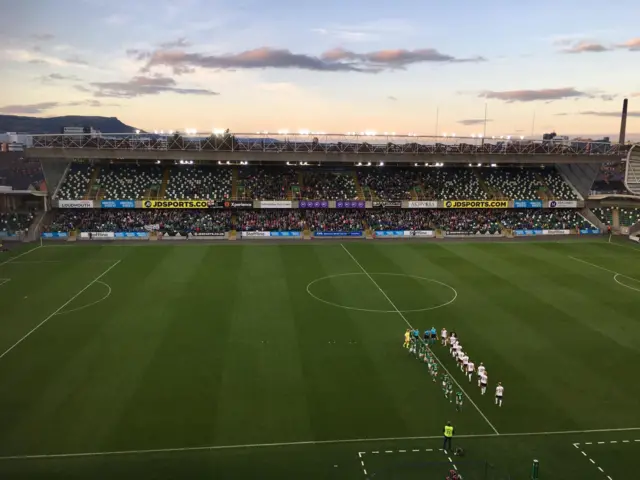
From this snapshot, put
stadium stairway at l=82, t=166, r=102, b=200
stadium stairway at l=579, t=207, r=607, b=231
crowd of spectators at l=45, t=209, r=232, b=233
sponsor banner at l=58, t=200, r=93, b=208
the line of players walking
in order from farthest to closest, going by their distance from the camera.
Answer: stadium stairway at l=579, t=207, r=607, b=231, stadium stairway at l=82, t=166, r=102, b=200, sponsor banner at l=58, t=200, r=93, b=208, crowd of spectators at l=45, t=209, r=232, b=233, the line of players walking

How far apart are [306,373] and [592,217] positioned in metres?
55.0

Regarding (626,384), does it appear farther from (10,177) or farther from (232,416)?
(10,177)

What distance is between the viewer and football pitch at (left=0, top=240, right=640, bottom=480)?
16.8 metres

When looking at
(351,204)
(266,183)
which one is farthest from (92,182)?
(351,204)

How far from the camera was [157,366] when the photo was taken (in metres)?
23.3

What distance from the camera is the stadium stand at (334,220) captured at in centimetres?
6006

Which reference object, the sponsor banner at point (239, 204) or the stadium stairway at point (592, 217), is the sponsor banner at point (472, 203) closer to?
the stadium stairway at point (592, 217)

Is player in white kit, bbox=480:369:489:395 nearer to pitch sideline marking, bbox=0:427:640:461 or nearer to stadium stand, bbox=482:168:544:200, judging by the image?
pitch sideline marking, bbox=0:427:640:461

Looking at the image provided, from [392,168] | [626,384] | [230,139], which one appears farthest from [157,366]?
[392,168]

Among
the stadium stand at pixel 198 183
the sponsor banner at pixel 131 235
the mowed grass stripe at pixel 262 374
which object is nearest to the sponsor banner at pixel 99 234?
the sponsor banner at pixel 131 235

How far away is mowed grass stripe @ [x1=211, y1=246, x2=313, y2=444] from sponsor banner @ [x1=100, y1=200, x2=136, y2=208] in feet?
92.5

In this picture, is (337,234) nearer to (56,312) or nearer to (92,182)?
(92,182)

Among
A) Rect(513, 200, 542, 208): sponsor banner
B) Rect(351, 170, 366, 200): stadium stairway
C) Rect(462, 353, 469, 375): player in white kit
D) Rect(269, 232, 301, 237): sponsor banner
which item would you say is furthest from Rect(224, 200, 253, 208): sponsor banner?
Rect(462, 353, 469, 375): player in white kit

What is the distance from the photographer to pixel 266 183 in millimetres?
65062
